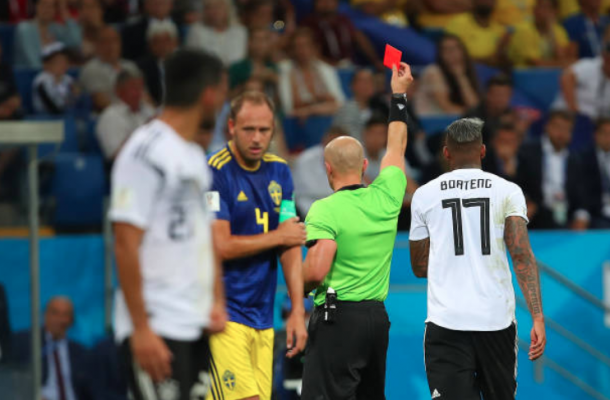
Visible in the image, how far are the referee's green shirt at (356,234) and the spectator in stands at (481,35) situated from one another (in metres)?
9.10

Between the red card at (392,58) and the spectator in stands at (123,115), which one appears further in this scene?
the spectator in stands at (123,115)

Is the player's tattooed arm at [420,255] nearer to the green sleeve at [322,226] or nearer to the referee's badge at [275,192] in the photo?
the green sleeve at [322,226]

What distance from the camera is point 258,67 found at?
472 inches

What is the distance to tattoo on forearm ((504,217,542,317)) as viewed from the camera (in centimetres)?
570

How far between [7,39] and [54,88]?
5.59 feet

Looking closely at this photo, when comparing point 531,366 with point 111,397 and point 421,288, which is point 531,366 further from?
point 111,397

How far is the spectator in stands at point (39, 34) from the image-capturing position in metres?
12.5

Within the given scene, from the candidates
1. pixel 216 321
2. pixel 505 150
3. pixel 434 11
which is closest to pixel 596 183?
pixel 505 150

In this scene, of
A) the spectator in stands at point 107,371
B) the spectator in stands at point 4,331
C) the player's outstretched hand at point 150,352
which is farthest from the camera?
the spectator in stands at point 107,371

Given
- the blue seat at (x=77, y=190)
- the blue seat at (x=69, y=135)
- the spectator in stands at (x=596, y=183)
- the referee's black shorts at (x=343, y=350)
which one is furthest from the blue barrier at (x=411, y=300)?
the referee's black shorts at (x=343, y=350)

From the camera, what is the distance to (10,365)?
8.69 m

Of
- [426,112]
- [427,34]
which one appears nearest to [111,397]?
[426,112]

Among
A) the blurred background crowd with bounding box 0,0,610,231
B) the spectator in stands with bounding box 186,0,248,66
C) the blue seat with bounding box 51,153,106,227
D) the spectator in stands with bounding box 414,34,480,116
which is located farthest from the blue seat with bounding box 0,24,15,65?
the spectator in stands with bounding box 414,34,480,116

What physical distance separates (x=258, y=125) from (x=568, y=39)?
10.8 metres
